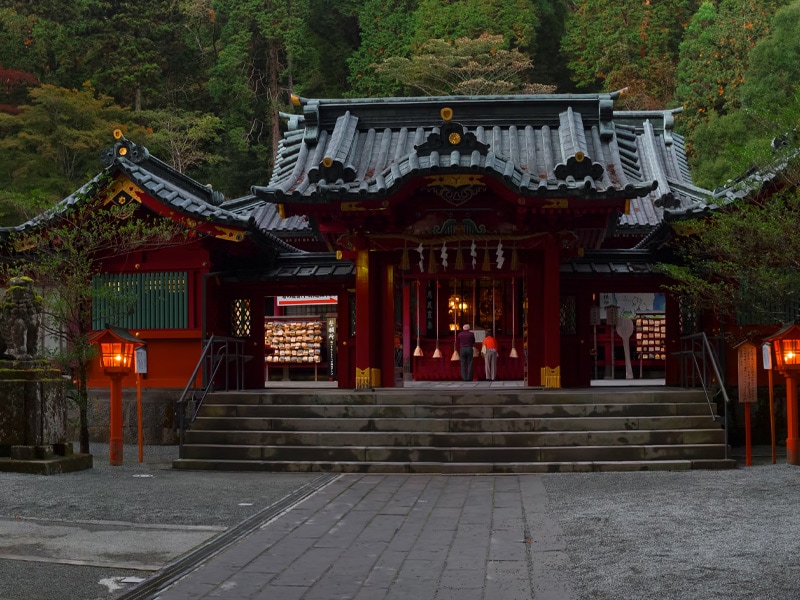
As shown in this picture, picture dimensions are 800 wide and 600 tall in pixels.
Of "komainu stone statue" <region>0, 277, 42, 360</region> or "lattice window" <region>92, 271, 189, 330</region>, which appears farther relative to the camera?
"lattice window" <region>92, 271, 189, 330</region>

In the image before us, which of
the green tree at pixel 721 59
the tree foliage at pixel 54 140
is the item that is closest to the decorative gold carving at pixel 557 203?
the tree foliage at pixel 54 140

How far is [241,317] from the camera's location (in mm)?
20531

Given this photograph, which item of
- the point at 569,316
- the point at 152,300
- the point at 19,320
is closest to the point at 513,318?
the point at 569,316

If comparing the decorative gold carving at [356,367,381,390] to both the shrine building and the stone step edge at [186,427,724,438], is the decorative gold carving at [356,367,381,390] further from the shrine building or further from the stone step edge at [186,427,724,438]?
the stone step edge at [186,427,724,438]

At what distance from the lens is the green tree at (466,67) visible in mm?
44688

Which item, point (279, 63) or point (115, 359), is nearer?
point (115, 359)

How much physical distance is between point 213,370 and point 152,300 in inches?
100.0

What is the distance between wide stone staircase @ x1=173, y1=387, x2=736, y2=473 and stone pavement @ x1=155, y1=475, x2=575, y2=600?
2.29 meters

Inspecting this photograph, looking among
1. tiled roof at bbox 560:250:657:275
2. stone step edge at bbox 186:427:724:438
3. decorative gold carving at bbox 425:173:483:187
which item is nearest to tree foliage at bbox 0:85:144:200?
tiled roof at bbox 560:250:657:275

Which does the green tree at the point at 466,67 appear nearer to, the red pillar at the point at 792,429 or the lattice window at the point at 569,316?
the lattice window at the point at 569,316

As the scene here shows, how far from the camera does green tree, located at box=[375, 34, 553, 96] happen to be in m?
44.7

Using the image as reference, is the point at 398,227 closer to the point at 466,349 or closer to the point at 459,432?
the point at 459,432

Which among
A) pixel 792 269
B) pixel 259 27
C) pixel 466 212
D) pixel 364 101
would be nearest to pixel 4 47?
pixel 259 27

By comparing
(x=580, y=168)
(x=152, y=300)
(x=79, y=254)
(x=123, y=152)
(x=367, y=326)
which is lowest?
(x=367, y=326)
